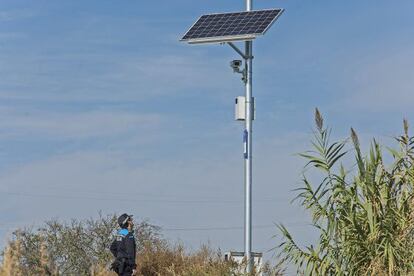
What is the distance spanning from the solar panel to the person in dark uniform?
3.54 metres

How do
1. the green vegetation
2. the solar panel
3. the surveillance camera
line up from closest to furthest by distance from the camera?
the green vegetation
the solar panel
the surveillance camera

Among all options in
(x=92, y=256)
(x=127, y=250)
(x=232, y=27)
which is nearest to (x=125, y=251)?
(x=127, y=250)

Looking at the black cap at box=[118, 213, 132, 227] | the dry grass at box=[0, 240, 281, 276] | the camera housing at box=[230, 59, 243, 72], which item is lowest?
the dry grass at box=[0, 240, 281, 276]

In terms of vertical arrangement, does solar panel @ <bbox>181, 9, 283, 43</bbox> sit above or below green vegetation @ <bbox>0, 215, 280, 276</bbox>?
above

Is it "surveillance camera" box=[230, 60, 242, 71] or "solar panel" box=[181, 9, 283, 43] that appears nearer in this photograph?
"solar panel" box=[181, 9, 283, 43]

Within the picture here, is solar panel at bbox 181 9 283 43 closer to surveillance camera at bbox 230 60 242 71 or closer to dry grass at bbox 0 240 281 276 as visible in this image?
surveillance camera at bbox 230 60 242 71

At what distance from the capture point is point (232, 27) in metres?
15.4

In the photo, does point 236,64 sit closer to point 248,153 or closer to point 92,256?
point 248,153

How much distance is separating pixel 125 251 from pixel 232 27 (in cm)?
434

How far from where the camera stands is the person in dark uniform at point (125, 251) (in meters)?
13.5

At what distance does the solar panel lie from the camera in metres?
15.0

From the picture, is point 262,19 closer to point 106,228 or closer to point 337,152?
point 337,152

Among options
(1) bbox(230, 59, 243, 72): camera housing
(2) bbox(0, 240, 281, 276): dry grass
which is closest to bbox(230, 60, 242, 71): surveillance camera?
(1) bbox(230, 59, 243, 72): camera housing

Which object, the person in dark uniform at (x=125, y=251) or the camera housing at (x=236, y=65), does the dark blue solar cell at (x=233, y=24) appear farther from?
the person in dark uniform at (x=125, y=251)
